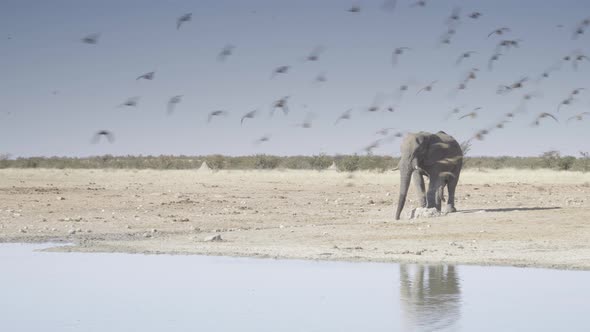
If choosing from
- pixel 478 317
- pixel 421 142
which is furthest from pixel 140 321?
pixel 421 142

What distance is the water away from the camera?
36.6 ft

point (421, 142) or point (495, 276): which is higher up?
point (421, 142)

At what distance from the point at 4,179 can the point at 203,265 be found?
29.0 m

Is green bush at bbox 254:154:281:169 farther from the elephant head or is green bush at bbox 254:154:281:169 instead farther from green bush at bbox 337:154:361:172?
the elephant head

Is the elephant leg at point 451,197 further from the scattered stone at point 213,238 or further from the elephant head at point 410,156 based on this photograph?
the scattered stone at point 213,238

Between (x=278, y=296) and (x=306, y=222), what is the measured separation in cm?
1145

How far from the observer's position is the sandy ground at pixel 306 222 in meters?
17.8

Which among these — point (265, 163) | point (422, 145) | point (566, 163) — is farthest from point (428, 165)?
point (265, 163)

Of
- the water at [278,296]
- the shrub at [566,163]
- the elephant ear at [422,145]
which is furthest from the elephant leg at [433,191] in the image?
the shrub at [566,163]

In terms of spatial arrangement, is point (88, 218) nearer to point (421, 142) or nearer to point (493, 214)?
point (421, 142)

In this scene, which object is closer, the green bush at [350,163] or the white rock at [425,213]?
the white rock at [425,213]

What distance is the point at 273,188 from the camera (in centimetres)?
3747

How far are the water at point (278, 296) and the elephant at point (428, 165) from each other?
7.75 meters

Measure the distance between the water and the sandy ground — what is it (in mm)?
1468
